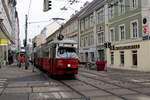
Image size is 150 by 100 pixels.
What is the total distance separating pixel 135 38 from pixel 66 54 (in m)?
13.7

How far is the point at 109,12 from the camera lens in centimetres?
3962

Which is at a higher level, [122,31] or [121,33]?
[122,31]

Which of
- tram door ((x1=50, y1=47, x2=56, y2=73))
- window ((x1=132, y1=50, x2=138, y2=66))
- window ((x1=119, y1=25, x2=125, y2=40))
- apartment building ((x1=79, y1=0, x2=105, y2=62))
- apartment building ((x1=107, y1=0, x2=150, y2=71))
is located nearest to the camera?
tram door ((x1=50, y1=47, x2=56, y2=73))

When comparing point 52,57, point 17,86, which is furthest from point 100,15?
point 17,86

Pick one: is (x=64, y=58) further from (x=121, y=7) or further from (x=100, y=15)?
(x=100, y=15)

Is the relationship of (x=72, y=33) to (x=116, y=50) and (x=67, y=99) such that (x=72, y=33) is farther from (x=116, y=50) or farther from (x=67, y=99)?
(x=67, y=99)

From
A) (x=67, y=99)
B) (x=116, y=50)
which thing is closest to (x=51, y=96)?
(x=67, y=99)

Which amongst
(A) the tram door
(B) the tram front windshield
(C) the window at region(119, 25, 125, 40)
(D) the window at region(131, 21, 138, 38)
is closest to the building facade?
(A) the tram door

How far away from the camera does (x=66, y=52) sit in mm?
20047

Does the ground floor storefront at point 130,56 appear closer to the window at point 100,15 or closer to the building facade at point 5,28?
the window at point 100,15

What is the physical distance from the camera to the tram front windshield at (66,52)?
64.9ft

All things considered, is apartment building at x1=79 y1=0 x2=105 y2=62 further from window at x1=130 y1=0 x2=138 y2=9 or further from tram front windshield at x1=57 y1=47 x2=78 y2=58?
tram front windshield at x1=57 y1=47 x2=78 y2=58

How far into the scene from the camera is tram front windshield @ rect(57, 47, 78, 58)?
1978cm

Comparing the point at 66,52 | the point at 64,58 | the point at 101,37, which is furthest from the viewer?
the point at 101,37
